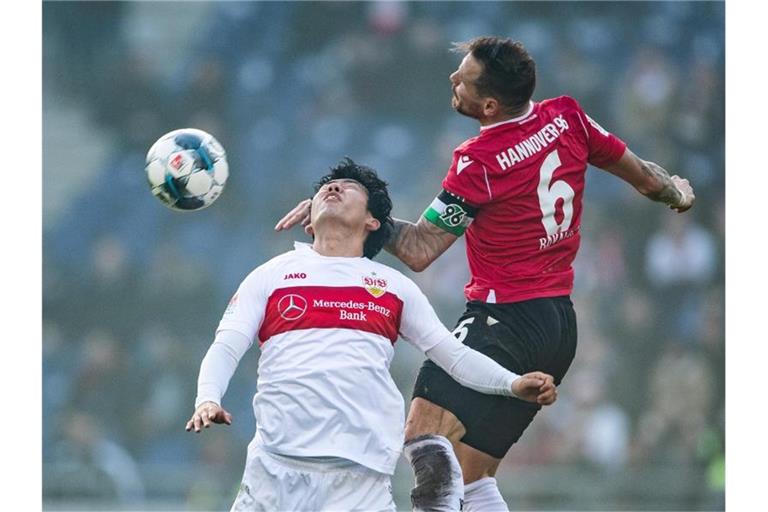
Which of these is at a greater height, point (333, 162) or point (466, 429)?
point (333, 162)

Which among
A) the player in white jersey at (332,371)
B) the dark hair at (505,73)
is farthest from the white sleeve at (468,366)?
the dark hair at (505,73)

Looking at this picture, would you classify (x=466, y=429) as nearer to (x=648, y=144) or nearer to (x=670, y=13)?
(x=648, y=144)

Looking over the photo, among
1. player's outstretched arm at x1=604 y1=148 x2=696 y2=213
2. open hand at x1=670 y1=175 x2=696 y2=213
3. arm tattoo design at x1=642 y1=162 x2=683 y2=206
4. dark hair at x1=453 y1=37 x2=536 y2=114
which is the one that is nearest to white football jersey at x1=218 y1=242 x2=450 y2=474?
dark hair at x1=453 y1=37 x2=536 y2=114

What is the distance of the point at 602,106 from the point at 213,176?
351 inches

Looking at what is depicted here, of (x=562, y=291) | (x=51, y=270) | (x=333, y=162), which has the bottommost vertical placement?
(x=562, y=291)

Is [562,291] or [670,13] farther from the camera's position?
[670,13]

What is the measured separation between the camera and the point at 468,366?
5457mm

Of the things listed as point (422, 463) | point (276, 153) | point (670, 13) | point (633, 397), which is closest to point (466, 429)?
point (422, 463)

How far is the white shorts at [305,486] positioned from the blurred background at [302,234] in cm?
702

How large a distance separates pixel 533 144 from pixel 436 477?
1.57 metres

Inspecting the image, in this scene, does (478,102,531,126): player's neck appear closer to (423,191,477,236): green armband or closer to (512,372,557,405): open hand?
(423,191,477,236): green armband

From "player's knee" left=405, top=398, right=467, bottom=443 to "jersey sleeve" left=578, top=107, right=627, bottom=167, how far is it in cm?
145

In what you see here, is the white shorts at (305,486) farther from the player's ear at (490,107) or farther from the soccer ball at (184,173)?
the player's ear at (490,107)

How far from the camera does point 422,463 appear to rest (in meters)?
5.52
